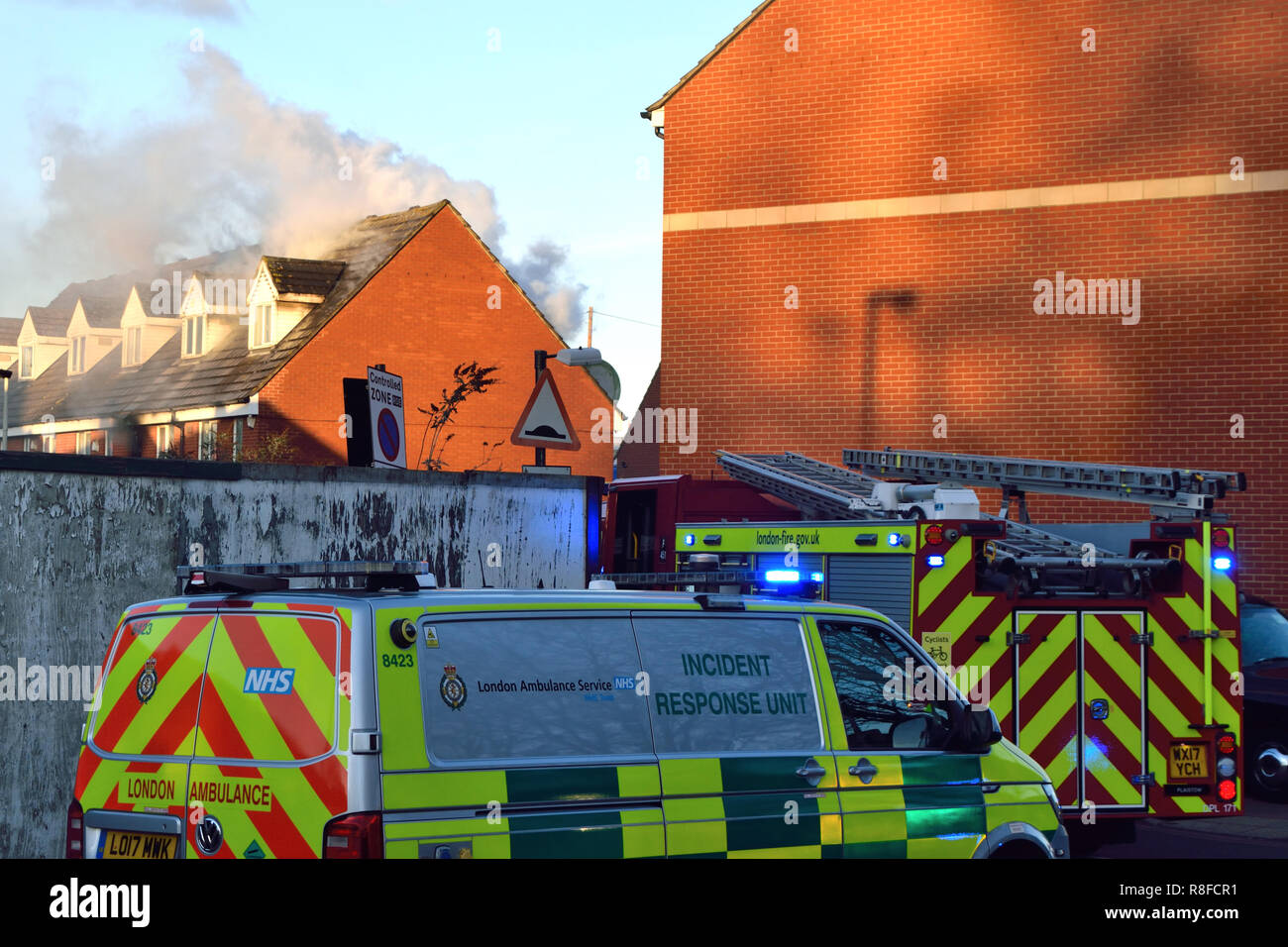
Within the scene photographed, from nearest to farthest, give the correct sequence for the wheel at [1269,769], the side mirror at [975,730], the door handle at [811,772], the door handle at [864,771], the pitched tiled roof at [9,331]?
the door handle at [811,772]
the door handle at [864,771]
the side mirror at [975,730]
the wheel at [1269,769]
the pitched tiled roof at [9,331]

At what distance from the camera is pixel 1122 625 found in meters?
10.2

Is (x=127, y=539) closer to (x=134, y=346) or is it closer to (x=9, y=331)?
(x=134, y=346)

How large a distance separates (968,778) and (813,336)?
50.0 feet

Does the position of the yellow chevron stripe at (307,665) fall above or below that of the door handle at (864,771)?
above

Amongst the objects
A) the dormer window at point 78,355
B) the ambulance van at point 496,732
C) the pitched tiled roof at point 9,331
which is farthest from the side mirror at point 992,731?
the pitched tiled roof at point 9,331

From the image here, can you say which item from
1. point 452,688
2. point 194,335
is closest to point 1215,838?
point 452,688

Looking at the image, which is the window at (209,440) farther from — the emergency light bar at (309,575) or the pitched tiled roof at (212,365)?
the emergency light bar at (309,575)

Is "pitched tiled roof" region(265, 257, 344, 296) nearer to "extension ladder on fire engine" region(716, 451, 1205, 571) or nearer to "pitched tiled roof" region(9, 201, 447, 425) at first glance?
"pitched tiled roof" region(9, 201, 447, 425)

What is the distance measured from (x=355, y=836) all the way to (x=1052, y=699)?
6.31 m

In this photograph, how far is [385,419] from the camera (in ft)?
35.8

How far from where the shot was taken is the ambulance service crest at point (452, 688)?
5.25 m

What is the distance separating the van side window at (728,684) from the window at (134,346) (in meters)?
40.6

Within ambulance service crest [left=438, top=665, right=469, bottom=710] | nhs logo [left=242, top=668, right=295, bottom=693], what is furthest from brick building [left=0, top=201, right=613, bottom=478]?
ambulance service crest [left=438, top=665, right=469, bottom=710]

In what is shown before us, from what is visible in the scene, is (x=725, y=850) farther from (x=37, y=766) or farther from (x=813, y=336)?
(x=813, y=336)
